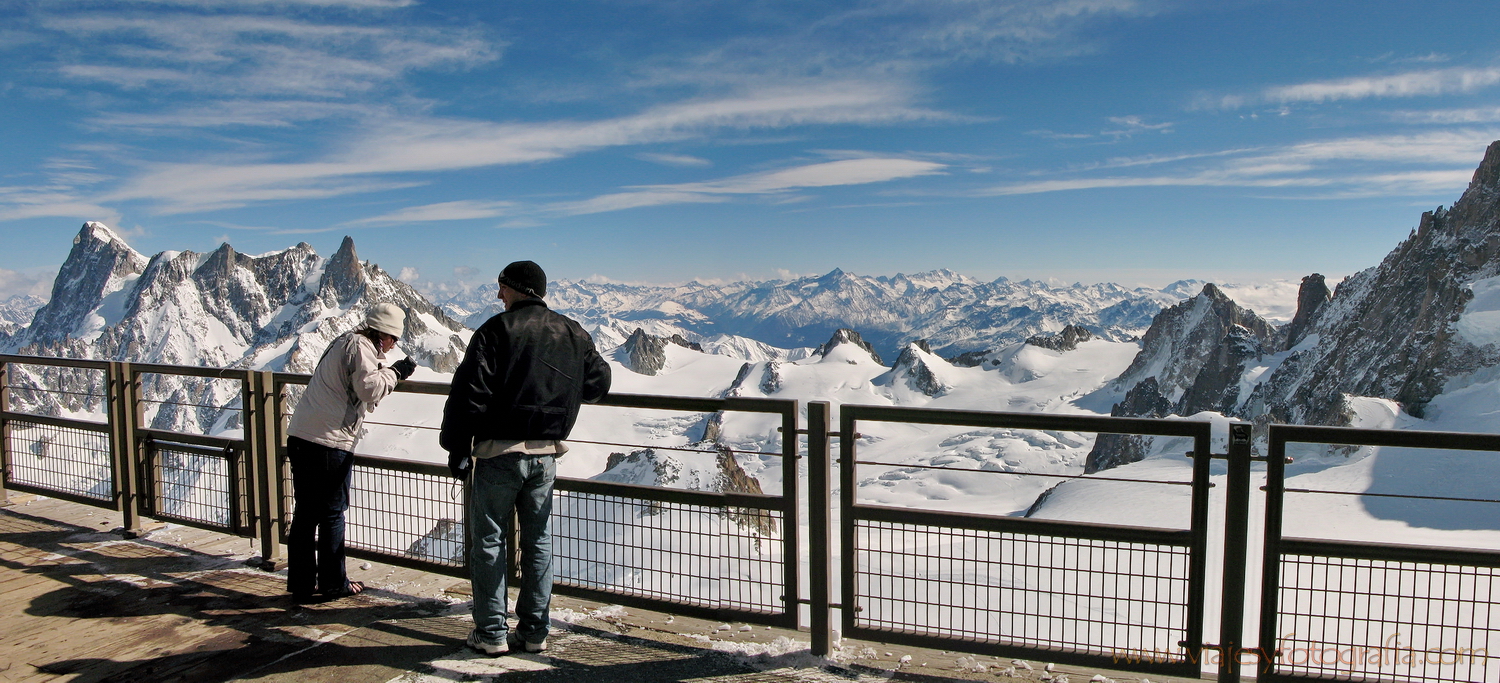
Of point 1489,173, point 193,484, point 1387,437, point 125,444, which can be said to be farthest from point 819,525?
point 1489,173

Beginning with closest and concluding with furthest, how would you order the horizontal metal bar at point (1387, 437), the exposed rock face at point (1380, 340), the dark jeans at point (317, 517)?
the horizontal metal bar at point (1387, 437), the dark jeans at point (317, 517), the exposed rock face at point (1380, 340)

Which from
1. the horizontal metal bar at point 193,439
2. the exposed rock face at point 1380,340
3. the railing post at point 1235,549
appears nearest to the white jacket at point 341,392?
the horizontal metal bar at point 193,439

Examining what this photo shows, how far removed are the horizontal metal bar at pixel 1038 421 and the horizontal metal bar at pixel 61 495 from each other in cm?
728

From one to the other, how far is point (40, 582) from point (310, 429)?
290 centimetres

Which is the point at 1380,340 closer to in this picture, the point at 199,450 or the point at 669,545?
the point at 669,545

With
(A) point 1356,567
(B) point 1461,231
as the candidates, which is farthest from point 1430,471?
(B) point 1461,231

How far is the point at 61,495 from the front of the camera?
8328 mm

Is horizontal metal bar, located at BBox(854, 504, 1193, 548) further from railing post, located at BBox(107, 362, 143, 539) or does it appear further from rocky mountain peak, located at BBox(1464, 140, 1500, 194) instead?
rocky mountain peak, located at BBox(1464, 140, 1500, 194)

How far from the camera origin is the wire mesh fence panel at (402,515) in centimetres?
600

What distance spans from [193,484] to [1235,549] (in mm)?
8425

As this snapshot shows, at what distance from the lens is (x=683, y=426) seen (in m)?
176

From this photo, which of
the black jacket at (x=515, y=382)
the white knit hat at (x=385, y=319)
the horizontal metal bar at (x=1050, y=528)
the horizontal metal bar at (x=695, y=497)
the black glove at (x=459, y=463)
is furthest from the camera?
the white knit hat at (x=385, y=319)

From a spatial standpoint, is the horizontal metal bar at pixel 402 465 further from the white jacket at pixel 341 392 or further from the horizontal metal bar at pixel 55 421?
the horizontal metal bar at pixel 55 421

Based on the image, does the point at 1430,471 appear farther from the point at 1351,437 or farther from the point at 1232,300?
the point at 1232,300
